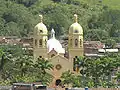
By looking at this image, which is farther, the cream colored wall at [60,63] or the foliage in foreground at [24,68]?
the cream colored wall at [60,63]

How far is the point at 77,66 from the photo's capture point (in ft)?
260

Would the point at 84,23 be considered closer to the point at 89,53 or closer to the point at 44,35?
the point at 89,53

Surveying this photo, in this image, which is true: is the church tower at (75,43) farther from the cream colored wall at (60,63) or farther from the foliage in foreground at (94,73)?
the foliage in foreground at (94,73)

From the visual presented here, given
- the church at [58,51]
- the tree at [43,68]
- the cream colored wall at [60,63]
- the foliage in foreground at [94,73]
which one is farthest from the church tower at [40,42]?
the foliage in foreground at [94,73]

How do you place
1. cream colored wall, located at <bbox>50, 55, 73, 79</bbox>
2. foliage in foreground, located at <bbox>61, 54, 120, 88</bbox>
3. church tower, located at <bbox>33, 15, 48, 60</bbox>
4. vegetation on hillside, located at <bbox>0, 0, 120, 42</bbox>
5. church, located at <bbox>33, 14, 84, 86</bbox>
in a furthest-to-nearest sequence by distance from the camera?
vegetation on hillside, located at <bbox>0, 0, 120, 42</bbox> < church tower, located at <bbox>33, 15, 48, 60</bbox> < church, located at <bbox>33, 14, 84, 86</bbox> < cream colored wall, located at <bbox>50, 55, 73, 79</bbox> < foliage in foreground, located at <bbox>61, 54, 120, 88</bbox>

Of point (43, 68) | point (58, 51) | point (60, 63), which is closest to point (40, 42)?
point (58, 51)

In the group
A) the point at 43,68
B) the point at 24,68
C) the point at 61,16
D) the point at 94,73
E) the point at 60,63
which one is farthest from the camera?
the point at 61,16

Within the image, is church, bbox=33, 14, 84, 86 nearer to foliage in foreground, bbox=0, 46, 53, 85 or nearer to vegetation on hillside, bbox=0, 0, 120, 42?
foliage in foreground, bbox=0, 46, 53, 85

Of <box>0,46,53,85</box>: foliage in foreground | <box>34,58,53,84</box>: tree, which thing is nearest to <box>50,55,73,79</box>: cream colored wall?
<box>34,58,53,84</box>: tree

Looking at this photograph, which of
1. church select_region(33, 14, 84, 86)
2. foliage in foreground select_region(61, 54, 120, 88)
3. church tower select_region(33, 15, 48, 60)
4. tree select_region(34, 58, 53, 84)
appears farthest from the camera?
church tower select_region(33, 15, 48, 60)

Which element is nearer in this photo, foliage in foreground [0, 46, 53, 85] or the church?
foliage in foreground [0, 46, 53, 85]

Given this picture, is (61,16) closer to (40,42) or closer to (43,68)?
(40,42)

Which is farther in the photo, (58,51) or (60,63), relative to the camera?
(58,51)

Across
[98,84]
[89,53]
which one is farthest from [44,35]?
[89,53]
